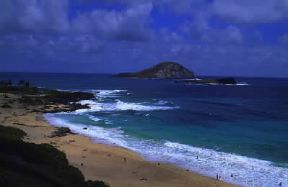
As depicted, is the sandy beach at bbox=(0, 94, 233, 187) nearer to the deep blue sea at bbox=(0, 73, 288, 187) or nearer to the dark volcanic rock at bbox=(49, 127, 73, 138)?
the dark volcanic rock at bbox=(49, 127, 73, 138)

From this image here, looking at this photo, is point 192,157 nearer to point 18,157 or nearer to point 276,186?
point 276,186

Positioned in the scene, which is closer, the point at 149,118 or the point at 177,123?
the point at 177,123

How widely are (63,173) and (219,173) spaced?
36.9ft

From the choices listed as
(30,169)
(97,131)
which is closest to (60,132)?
(97,131)

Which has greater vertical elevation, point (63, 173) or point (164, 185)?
point (63, 173)

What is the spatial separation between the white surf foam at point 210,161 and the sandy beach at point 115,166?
4.19 feet

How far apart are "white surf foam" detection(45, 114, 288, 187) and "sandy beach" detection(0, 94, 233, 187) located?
1.28 m

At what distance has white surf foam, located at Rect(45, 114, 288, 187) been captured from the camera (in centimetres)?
2502

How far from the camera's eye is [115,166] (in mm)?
26875

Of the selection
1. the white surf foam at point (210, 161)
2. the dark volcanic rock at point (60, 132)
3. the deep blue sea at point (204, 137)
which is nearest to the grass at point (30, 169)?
the white surf foam at point (210, 161)

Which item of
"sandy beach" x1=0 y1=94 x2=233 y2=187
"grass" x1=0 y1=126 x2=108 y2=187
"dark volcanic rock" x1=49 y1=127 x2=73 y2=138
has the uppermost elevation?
"grass" x1=0 y1=126 x2=108 y2=187

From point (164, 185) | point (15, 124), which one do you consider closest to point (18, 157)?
point (164, 185)

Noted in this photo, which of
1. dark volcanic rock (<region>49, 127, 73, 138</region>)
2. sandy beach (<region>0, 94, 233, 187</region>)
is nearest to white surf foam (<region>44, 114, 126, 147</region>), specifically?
dark volcanic rock (<region>49, 127, 73, 138</region>)

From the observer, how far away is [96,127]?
145ft
